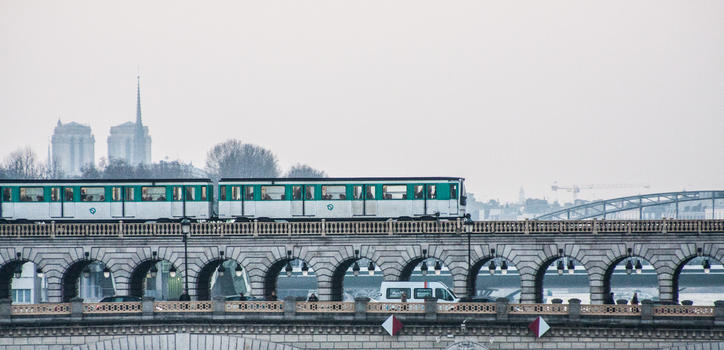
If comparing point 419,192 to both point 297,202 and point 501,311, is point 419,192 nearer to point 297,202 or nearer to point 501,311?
point 297,202

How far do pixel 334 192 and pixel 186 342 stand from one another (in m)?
18.0

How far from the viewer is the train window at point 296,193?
6769 cm

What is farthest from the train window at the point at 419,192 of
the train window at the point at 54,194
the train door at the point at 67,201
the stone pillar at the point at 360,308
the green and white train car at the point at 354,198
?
the train window at the point at 54,194

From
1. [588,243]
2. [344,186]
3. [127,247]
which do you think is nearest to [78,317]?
[127,247]

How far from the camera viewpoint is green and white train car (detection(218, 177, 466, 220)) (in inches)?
2657

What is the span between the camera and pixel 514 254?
203 ft

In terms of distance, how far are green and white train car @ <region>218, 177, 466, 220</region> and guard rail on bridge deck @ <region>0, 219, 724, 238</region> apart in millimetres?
3042

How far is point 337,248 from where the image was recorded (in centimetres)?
6341

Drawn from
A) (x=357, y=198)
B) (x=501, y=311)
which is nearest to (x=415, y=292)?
(x=501, y=311)

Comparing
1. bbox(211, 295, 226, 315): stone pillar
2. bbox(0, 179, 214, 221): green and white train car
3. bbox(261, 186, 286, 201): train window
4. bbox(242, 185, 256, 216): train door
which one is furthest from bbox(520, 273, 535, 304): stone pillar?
bbox(0, 179, 214, 221): green and white train car

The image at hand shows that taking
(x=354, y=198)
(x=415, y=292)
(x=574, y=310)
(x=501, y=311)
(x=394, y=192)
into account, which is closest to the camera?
(x=574, y=310)

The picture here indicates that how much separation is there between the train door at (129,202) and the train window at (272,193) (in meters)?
8.75

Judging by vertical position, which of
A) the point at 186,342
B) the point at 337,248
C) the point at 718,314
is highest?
the point at 337,248

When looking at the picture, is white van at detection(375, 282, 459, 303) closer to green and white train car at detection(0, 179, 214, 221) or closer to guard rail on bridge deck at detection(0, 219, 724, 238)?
guard rail on bridge deck at detection(0, 219, 724, 238)
